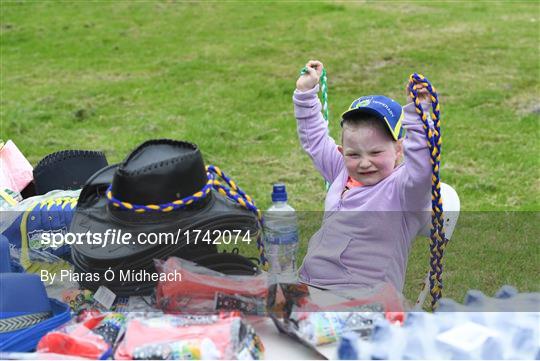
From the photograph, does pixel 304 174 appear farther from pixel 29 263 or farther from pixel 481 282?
pixel 29 263

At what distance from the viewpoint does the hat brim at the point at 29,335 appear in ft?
6.33

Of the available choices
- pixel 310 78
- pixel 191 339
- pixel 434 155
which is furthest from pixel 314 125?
pixel 191 339

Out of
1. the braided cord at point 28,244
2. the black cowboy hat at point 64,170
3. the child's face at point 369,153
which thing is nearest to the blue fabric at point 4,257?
the braided cord at point 28,244

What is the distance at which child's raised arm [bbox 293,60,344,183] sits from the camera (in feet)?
9.70

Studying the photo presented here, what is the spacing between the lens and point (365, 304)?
202 centimetres

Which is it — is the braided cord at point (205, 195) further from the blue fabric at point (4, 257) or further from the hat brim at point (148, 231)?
the blue fabric at point (4, 257)

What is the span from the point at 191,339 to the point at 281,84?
7463mm

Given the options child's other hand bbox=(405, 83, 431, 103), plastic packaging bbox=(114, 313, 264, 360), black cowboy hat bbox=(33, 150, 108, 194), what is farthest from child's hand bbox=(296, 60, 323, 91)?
plastic packaging bbox=(114, 313, 264, 360)

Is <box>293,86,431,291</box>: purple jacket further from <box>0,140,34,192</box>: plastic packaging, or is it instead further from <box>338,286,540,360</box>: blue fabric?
<box>0,140,34,192</box>: plastic packaging

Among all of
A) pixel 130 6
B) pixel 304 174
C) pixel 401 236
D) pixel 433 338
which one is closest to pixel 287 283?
pixel 433 338

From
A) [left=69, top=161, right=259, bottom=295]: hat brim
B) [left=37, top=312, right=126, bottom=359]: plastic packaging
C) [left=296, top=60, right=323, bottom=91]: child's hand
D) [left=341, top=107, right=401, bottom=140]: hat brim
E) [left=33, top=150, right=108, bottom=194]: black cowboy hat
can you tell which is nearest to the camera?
[left=37, top=312, right=126, bottom=359]: plastic packaging

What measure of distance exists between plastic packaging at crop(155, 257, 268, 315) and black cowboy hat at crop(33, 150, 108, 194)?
116 centimetres

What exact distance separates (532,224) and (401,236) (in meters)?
2.64

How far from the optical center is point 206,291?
2.02m
